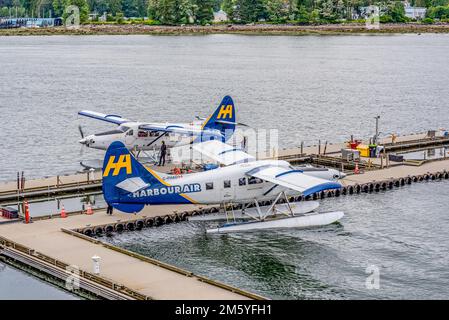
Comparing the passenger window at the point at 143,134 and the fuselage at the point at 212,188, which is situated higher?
the passenger window at the point at 143,134

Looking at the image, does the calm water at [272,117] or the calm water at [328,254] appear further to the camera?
the calm water at [272,117]

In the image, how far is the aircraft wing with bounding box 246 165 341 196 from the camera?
34.6 m

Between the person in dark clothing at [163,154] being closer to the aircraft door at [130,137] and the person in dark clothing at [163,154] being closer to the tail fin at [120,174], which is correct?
the aircraft door at [130,137]

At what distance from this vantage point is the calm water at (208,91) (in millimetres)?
71188

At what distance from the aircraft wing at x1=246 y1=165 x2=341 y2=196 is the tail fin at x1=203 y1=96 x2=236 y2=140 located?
42.8 feet

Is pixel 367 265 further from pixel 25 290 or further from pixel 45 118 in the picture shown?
pixel 45 118

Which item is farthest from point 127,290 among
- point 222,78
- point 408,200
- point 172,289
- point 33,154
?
point 222,78

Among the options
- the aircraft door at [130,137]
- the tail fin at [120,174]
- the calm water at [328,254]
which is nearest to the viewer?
the calm water at [328,254]

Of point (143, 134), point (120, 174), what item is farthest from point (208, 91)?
point (120, 174)

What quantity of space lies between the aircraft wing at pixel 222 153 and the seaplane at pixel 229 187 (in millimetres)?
1005

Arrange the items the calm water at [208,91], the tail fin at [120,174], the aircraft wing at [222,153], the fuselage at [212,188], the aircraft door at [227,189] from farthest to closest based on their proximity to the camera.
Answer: the calm water at [208,91] < the aircraft wing at [222,153] < the aircraft door at [227,189] < the fuselage at [212,188] < the tail fin at [120,174]

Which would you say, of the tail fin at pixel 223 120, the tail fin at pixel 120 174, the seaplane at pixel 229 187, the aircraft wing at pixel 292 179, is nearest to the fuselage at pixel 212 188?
the seaplane at pixel 229 187

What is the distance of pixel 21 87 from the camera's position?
370ft

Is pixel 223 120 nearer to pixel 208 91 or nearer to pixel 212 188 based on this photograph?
pixel 212 188
